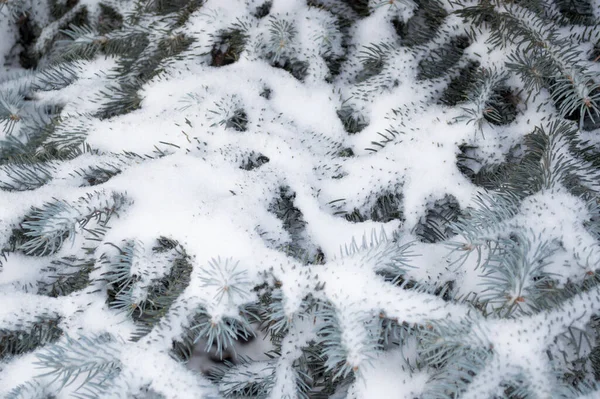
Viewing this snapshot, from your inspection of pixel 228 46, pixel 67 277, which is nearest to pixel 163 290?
pixel 67 277

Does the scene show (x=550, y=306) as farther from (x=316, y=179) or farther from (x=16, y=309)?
(x=16, y=309)

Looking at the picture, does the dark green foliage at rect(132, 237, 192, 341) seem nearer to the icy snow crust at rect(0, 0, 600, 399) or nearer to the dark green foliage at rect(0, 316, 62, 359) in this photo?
the icy snow crust at rect(0, 0, 600, 399)

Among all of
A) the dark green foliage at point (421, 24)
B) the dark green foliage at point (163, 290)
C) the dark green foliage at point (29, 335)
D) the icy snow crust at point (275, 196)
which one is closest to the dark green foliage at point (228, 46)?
the icy snow crust at point (275, 196)

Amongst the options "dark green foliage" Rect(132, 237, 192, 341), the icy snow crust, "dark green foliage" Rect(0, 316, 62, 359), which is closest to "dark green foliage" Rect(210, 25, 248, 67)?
the icy snow crust

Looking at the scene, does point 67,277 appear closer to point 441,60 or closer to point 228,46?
point 228,46

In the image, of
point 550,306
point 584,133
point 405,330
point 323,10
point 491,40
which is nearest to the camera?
point 550,306

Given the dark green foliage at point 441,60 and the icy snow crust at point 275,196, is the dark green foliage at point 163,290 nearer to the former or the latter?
the icy snow crust at point 275,196

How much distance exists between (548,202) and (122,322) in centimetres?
69

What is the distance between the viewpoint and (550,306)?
0.66 meters

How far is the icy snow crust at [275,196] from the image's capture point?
73 cm

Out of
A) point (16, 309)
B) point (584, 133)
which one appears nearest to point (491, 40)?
point (584, 133)

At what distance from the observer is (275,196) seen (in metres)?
0.91

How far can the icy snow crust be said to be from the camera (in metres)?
0.73

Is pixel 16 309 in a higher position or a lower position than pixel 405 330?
lower
